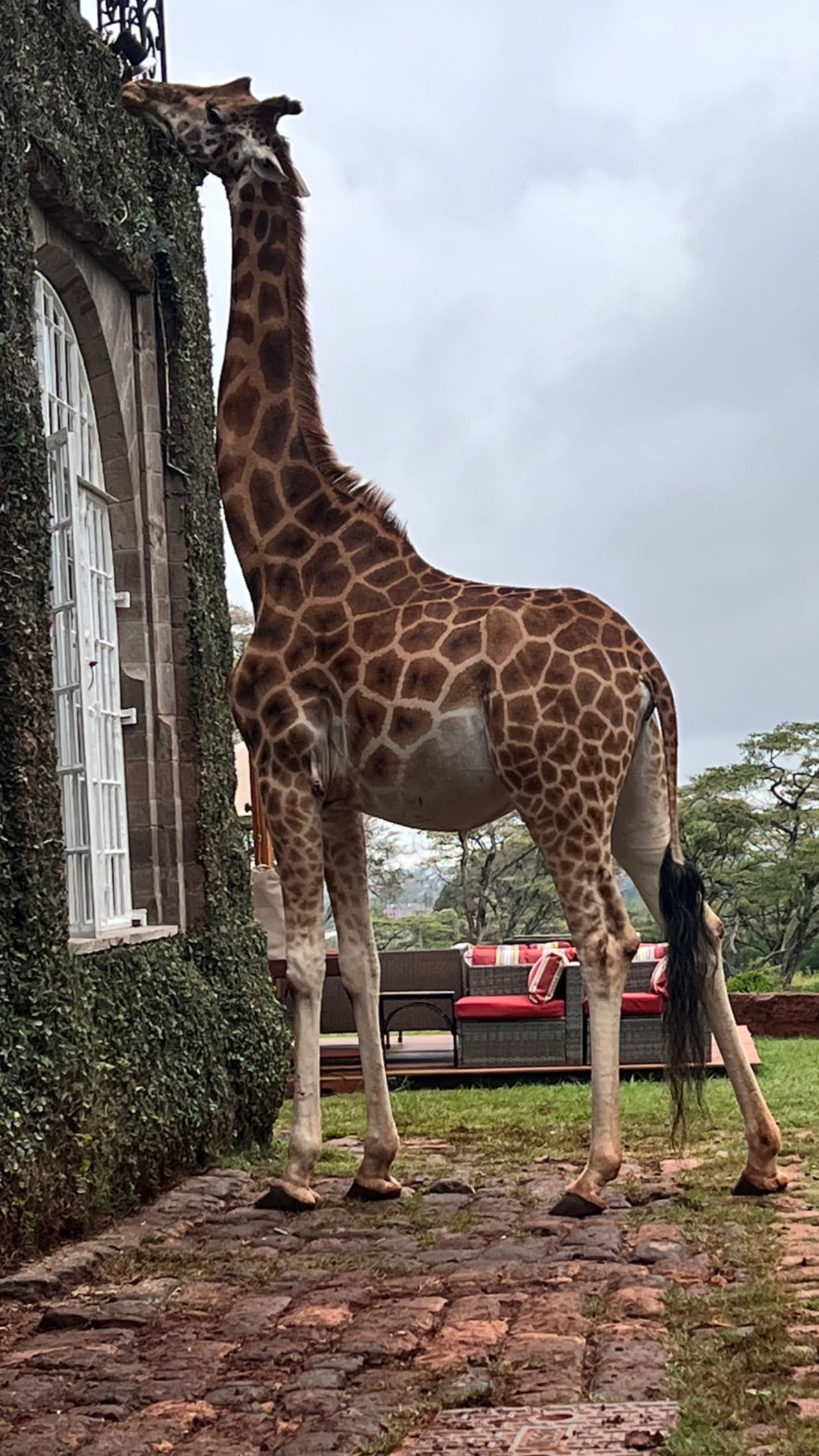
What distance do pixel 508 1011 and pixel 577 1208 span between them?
5.47 meters

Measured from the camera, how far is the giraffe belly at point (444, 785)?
6254 millimetres

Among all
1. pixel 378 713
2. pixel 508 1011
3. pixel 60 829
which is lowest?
pixel 508 1011

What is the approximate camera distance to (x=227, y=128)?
23.0 feet

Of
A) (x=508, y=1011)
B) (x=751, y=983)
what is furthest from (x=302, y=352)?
(x=751, y=983)

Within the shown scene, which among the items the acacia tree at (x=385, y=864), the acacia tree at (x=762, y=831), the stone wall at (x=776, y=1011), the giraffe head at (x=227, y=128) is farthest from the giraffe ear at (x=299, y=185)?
the acacia tree at (x=385, y=864)

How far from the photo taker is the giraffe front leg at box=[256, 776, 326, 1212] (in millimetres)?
6516

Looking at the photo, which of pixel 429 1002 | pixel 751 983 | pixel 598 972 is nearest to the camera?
pixel 598 972

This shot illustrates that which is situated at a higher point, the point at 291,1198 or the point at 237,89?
the point at 237,89

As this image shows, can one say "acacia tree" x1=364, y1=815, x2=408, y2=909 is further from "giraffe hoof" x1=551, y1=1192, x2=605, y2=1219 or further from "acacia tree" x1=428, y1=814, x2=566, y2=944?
"giraffe hoof" x1=551, y1=1192, x2=605, y2=1219

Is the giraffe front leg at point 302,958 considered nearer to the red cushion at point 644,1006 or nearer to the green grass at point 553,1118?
the green grass at point 553,1118

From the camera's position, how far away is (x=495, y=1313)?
4.52m

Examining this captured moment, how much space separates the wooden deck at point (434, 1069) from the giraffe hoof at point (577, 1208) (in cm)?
458

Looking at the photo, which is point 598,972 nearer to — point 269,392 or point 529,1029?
point 269,392

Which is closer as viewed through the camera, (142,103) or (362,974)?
(362,974)
